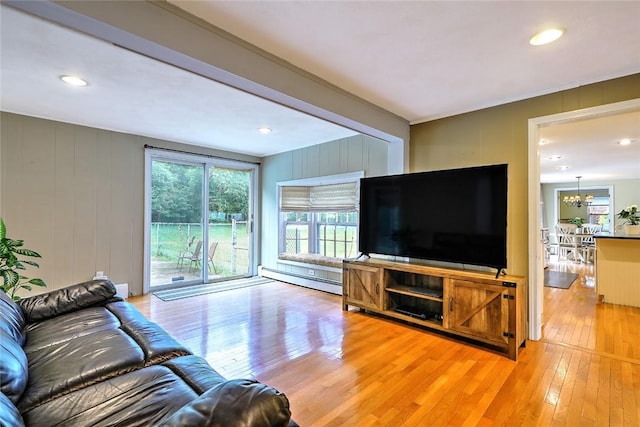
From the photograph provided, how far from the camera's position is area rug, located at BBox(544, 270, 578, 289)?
5262 millimetres

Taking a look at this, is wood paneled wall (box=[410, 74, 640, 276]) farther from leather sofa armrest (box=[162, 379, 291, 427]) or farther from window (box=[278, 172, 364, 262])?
leather sofa armrest (box=[162, 379, 291, 427])

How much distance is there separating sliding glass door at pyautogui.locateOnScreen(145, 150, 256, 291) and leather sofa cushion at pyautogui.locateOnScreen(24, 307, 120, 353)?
2.64 meters

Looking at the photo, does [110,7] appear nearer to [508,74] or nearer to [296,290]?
[508,74]

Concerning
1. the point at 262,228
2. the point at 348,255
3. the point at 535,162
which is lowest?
the point at 348,255

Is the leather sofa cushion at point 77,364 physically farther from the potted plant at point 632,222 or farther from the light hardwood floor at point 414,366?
the potted plant at point 632,222

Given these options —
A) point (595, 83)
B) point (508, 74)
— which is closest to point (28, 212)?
point (508, 74)

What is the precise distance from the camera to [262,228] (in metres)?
6.18

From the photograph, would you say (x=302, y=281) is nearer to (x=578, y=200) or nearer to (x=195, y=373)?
(x=195, y=373)

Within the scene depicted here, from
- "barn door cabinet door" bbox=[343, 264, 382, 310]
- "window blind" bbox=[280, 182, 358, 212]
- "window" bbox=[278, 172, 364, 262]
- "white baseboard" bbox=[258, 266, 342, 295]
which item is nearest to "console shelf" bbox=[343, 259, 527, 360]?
"barn door cabinet door" bbox=[343, 264, 382, 310]

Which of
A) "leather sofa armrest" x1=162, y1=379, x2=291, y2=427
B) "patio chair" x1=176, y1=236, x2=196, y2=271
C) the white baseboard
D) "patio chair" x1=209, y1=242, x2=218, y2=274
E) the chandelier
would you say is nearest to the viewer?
"leather sofa armrest" x1=162, y1=379, x2=291, y2=427

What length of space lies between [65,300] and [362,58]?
9.50 ft

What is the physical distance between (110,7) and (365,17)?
1379 mm

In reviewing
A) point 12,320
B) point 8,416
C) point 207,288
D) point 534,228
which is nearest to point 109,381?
point 8,416

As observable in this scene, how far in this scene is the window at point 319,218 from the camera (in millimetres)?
4914
